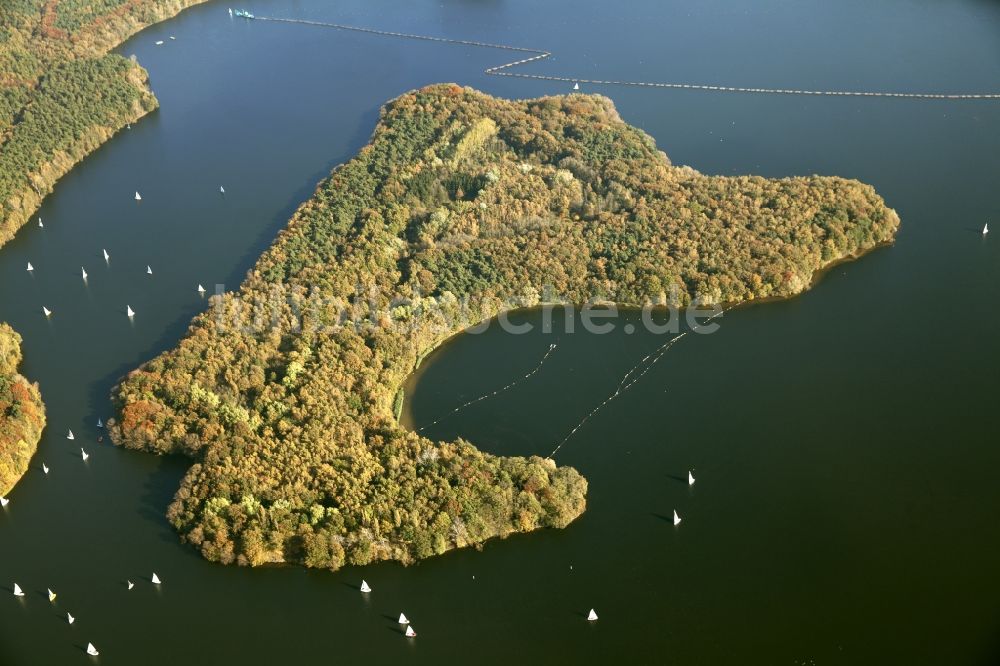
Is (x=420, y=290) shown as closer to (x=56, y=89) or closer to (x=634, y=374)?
(x=634, y=374)

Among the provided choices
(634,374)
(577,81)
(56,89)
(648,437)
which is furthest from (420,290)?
(56,89)

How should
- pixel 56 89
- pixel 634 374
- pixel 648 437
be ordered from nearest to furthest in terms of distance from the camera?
pixel 648 437, pixel 634 374, pixel 56 89

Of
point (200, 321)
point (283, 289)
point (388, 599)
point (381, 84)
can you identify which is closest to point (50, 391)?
point (200, 321)

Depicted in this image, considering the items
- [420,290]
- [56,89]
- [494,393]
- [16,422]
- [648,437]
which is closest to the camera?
[648,437]

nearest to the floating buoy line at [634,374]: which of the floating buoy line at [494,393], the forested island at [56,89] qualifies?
the floating buoy line at [494,393]

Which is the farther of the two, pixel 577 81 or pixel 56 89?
pixel 577 81

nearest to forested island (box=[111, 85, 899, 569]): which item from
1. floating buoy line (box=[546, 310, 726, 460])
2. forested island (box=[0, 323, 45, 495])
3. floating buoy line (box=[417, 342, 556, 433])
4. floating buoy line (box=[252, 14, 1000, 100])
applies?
floating buoy line (box=[546, 310, 726, 460])

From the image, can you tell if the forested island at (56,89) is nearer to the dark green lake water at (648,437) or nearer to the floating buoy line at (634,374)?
the dark green lake water at (648,437)
